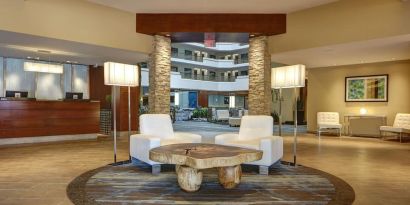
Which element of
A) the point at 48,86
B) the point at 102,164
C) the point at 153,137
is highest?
the point at 48,86

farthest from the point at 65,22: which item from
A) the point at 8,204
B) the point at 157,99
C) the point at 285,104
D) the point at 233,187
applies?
the point at 285,104

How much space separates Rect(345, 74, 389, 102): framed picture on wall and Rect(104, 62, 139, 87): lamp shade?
356 inches

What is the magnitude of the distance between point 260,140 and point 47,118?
6.67m

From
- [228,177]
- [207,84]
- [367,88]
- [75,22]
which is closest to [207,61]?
[207,84]

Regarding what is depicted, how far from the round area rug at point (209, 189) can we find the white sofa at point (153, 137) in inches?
12.6

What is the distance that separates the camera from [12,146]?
7926 mm

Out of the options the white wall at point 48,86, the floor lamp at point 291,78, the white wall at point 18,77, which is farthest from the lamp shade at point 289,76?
the white wall at point 18,77

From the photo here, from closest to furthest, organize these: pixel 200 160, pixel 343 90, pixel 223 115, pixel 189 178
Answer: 1. pixel 200 160
2. pixel 189 178
3. pixel 343 90
4. pixel 223 115

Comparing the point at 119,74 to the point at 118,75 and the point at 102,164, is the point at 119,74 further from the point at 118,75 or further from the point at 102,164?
the point at 102,164

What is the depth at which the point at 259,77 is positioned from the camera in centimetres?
870

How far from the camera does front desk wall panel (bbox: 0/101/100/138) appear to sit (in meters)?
8.24

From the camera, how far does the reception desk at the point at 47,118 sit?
8242mm

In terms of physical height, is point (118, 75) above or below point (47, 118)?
above

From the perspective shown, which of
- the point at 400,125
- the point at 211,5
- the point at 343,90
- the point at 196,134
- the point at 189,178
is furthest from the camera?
the point at 343,90
